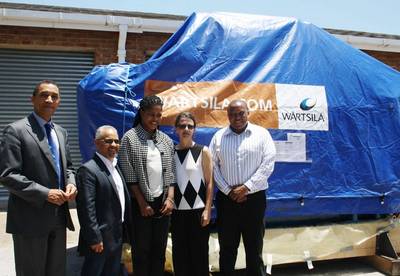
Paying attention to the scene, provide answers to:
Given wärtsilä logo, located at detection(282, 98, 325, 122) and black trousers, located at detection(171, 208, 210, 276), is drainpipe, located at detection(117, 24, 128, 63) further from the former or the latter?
black trousers, located at detection(171, 208, 210, 276)

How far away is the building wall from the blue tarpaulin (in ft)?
12.7

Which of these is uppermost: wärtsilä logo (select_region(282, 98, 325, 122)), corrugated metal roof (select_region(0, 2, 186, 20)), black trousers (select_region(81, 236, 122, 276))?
corrugated metal roof (select_region(0, 2, 186, 20))

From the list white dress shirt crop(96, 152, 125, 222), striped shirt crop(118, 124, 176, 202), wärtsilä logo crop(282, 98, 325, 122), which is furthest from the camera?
wärtsilä logo crop(282, 98, 325, 122)

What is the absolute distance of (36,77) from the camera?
26.7 ft

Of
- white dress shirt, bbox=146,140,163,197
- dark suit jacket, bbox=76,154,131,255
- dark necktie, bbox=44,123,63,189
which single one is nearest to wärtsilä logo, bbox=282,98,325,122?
white dress shirt, bbox=146,140,163,197

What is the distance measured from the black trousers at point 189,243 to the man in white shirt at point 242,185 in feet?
0.82

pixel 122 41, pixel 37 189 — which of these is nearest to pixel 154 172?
pixel 37 189

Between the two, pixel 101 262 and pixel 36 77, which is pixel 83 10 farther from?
pixel 101 262

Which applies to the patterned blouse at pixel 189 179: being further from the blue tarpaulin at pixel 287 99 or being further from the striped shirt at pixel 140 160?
the blue tarpaulin at pixel 287 99

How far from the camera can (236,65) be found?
4598 mm

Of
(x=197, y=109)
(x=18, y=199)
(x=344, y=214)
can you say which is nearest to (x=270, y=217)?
(x=344, y=214)

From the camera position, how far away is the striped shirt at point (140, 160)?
349 cm

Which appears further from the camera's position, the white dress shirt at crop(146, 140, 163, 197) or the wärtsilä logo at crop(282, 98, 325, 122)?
the wärtsilä logo at crop(282, 98, 325, 122)

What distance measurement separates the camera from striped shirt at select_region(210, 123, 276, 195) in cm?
383
